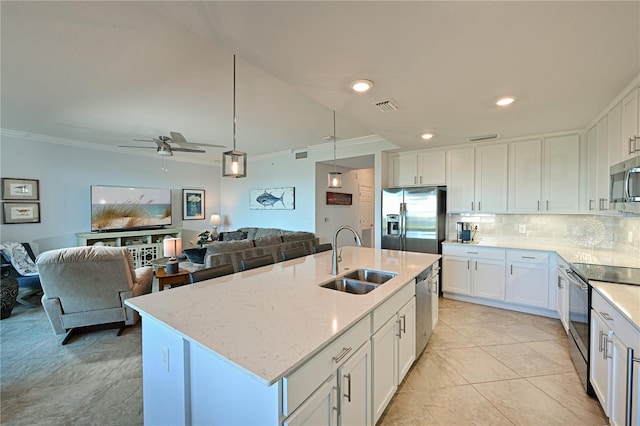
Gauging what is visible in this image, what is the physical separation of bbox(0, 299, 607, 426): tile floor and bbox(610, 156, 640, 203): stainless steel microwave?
1541 millimetres

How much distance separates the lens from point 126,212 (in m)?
5.95

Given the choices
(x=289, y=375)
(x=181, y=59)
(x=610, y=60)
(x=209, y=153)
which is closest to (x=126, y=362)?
(x=289, y=375)

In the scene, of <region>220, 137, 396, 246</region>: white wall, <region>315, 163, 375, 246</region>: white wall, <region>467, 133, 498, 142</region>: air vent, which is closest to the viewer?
<region>467, 133, 498, 142</region>: air vent

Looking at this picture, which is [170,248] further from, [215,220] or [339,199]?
[339,199]

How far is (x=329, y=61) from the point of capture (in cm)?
175

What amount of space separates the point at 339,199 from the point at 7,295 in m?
5.66

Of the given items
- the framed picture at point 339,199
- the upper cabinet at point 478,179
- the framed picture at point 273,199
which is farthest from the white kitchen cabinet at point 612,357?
the framed picture at point 273,199

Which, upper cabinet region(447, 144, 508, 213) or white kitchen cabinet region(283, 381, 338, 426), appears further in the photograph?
upper cabinet region(447, 144, 508, 213)

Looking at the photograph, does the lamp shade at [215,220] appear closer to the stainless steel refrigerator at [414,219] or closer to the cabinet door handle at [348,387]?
the stainless steel refrigerator at [414,219]

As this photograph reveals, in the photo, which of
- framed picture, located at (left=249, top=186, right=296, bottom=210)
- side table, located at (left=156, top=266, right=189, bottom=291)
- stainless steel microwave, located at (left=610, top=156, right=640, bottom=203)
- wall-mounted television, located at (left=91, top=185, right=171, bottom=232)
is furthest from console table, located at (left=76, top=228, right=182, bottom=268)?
stainless steel microwave, located at (left=610, top=156, right=640, bottom=203)

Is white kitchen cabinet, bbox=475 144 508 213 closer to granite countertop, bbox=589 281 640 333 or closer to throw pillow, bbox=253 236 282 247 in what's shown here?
granite countertop, bbox=589 281 640 333

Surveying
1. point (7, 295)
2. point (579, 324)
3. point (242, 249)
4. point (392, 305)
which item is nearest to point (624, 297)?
point (579, 324)

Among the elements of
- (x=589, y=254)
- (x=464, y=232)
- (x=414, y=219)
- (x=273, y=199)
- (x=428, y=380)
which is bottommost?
(x=428, y=380)

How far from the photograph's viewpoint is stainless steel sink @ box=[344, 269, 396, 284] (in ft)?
7.57
